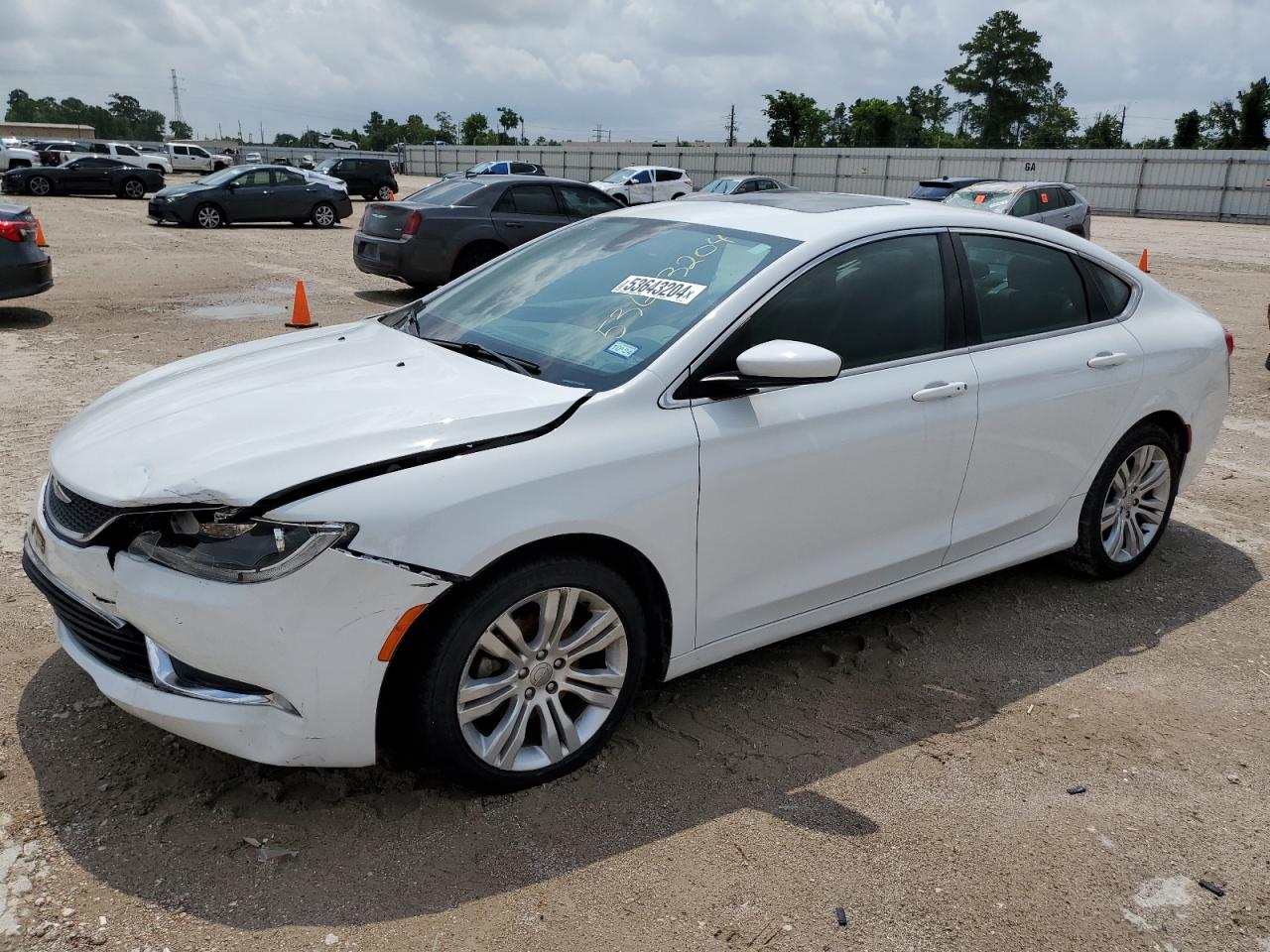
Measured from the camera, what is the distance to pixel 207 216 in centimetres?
2177

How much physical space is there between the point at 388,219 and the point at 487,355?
9338mm

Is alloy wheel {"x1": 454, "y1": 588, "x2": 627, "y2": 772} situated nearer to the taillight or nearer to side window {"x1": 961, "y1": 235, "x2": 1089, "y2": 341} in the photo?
side window {"x1": 961, "y1": 235, "x2": 1089, "y2": 341}

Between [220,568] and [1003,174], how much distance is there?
46072mm

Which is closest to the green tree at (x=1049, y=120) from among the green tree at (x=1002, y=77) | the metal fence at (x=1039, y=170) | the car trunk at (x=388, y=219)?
the green tree at (x=1002, y=77)

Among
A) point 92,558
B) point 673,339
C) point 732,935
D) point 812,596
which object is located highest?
point 673,339

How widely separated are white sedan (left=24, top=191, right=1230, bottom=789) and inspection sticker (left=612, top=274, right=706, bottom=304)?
0.01m

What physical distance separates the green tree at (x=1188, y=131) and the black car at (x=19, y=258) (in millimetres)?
58396

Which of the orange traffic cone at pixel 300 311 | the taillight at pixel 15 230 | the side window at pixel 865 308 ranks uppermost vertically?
the side window at pixel 865 308

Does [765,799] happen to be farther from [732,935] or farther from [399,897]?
[399,897]

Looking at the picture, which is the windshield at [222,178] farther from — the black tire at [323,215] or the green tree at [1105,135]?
the green tree at [1105,135]

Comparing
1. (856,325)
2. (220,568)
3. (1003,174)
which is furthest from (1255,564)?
(1003,174)

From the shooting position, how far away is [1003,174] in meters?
43.6

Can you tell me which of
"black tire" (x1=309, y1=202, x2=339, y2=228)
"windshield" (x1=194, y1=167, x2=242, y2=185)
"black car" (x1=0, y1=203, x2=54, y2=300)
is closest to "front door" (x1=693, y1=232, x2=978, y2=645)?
"black car" (x1=0, y1=203, x2=54, y2=300)

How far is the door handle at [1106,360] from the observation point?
169 inches
